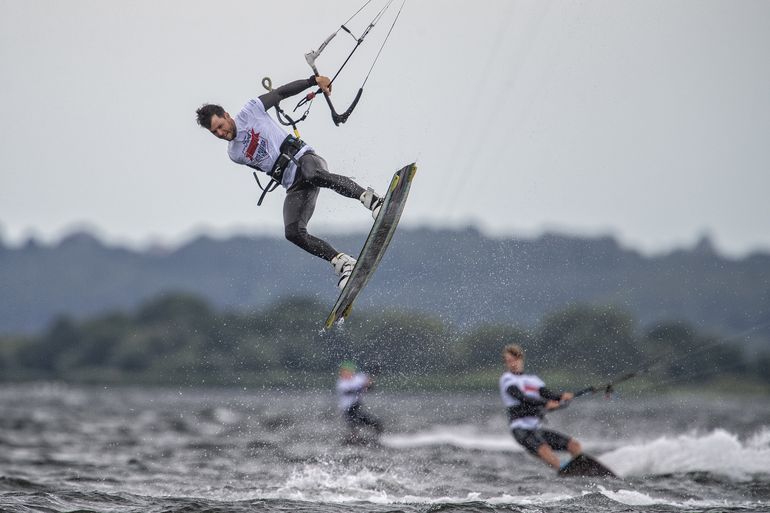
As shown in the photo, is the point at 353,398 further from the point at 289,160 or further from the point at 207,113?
the point at 207,113

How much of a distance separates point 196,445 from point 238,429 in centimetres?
816

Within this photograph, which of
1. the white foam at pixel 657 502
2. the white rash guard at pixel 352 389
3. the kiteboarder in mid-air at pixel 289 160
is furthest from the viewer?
the white rash guard at pixel 352 389

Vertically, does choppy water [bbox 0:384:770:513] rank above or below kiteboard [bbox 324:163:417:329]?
below

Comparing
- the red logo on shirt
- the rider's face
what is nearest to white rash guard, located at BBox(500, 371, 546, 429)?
the red logo on shirt

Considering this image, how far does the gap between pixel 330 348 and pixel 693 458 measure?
6227 cm

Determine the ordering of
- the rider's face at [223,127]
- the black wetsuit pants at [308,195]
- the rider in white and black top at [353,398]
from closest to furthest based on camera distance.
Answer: the rider's face at [223,127] < the black wetsuit pants at [308,195] < the rider in white and black top at [353,398]

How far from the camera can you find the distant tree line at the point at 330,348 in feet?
168

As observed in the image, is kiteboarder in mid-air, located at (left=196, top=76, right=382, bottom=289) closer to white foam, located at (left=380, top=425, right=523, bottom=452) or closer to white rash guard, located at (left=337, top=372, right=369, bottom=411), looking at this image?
white foam, located at (left=380, top=425, right=523, bottom=452)

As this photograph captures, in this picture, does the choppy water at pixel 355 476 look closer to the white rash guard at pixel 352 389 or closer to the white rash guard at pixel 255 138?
the white rash guard at pixel 352 389

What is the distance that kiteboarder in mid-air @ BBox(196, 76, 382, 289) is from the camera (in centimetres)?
1400

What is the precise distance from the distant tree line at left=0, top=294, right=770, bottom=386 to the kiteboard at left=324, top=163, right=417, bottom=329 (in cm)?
511

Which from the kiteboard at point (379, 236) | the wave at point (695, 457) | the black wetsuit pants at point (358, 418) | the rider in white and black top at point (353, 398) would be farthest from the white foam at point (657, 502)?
the rider in white and black top at point (353, 398)

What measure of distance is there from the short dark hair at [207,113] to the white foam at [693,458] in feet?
27.5

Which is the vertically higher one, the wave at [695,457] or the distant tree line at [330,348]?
the distant tree line at [330,348]
